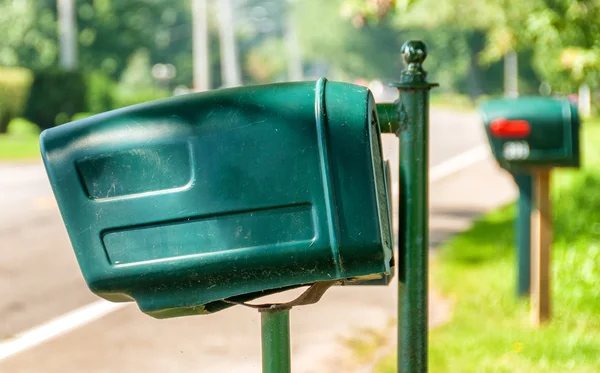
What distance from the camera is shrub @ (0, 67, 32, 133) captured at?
22.9m

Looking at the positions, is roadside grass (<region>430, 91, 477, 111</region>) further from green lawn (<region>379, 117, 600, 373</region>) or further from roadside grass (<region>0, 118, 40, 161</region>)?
green lawn (<region>379, 117, 600, 373</region>)

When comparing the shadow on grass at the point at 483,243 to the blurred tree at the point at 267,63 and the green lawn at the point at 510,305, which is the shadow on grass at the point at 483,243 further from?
the blurred tree at the point at 267,63

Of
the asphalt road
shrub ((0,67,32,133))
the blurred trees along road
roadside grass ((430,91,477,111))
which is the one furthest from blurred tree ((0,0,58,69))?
the asphalt road

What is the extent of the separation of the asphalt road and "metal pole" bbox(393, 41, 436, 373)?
1.44 metres

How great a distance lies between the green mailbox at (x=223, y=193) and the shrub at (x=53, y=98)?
22.9 meters

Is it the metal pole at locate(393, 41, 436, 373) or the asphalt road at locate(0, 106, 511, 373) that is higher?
the metal pole at locate(393, 41, 436, 373)

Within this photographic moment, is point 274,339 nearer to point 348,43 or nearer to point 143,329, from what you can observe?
point 143,329

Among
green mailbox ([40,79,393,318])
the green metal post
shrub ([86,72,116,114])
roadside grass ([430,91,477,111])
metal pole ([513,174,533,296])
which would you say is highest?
green mailbox ([40,79,393,318])

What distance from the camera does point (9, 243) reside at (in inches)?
330

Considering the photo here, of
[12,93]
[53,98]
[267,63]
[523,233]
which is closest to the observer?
[523,233]

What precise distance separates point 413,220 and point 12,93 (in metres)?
22.3

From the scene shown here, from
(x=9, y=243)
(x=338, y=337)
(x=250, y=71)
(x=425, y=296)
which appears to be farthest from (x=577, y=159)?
(x=250, y=71)

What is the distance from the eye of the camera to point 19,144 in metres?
19.4

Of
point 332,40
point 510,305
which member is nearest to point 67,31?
point 510,305
